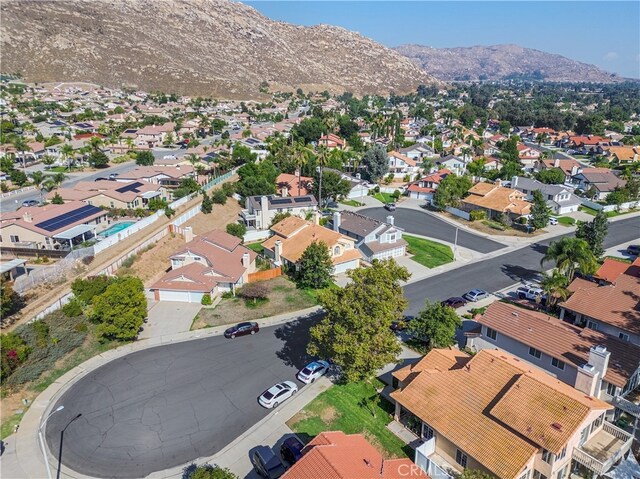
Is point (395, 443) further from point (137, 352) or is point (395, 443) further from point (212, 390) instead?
point (137, 352)

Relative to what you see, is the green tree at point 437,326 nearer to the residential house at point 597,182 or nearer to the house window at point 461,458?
the house window at point 461,458

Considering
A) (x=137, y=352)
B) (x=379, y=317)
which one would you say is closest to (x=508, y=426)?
(x=379, y=317)

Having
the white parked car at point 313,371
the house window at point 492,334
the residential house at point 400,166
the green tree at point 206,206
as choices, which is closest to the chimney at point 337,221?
the green tree at point 206,206

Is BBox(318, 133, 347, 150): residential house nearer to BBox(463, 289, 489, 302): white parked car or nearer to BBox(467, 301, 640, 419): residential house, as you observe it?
BBox(463, 289, 489, 302): white parked car

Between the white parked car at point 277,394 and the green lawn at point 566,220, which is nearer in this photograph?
the white parked car at point 277,394

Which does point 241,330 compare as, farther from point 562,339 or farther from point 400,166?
point 400,166

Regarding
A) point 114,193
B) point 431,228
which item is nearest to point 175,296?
point 114,193
